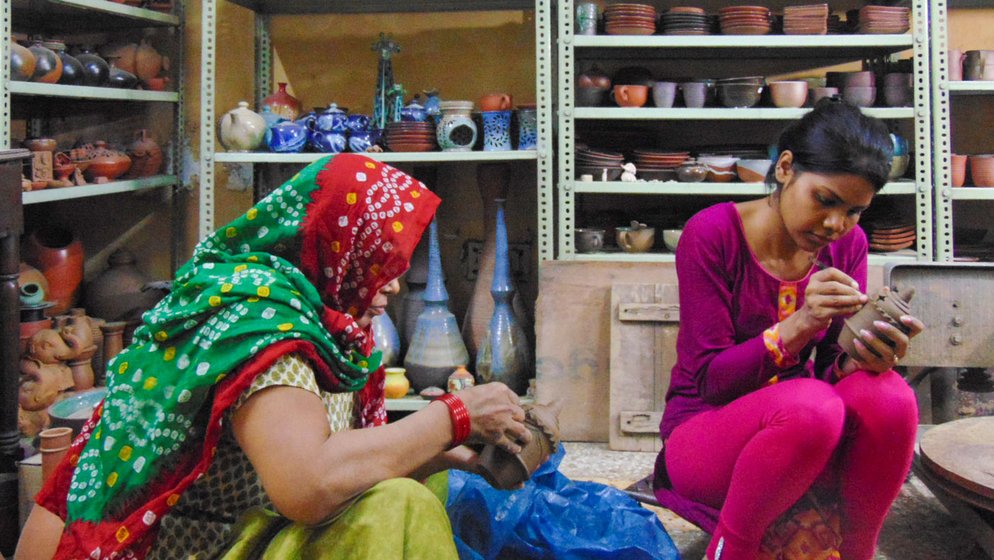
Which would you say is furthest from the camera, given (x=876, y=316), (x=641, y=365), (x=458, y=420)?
(x=641, y=365)

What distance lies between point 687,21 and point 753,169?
0.59m

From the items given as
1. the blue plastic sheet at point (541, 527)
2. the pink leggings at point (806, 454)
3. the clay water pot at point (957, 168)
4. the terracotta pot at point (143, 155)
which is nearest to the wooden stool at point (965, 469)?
the pink leggings at point (806, 454)

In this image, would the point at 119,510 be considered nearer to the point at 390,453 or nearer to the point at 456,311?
the point at 390,453

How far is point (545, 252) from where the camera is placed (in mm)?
3316

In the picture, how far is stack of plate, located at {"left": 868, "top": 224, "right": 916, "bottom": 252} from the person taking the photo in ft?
10.7

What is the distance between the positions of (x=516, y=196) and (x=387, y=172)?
2.29 m

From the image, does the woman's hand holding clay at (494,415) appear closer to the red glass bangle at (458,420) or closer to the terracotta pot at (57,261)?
the red glass bangle at (458,420)

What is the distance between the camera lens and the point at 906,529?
7.79 feet

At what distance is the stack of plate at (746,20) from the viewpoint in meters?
3.20

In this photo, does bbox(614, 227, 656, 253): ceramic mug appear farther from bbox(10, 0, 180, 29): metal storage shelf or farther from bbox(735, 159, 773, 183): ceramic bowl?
bbox(10, 0, 180, 29): metal storage shelf

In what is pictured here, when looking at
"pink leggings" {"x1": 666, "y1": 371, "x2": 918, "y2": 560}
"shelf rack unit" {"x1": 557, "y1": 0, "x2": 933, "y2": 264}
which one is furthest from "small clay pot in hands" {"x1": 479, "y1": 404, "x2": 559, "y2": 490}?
"shelf rack unit" {"x1": 557, "y1": 0, "x2": 933, "y2": 264}

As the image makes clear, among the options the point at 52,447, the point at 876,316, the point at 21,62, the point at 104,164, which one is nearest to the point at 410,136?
the point at 104,164

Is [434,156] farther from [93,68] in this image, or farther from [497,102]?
[93,68]

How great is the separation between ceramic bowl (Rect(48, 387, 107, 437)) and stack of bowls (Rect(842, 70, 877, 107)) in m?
2.70
